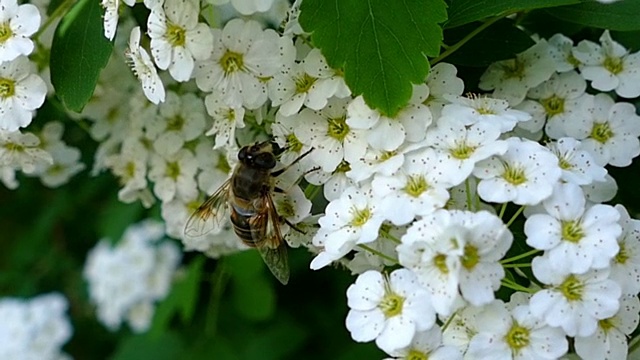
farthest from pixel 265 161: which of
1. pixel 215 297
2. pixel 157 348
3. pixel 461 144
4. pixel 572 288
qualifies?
pixel 157 348

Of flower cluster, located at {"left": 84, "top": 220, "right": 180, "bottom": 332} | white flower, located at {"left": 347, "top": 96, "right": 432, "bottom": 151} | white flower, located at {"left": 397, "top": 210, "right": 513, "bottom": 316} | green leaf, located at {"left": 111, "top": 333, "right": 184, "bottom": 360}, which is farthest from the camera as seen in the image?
flower cluster, located at {"left": 84, "top": 220, "right": 180, "bottom": 332}

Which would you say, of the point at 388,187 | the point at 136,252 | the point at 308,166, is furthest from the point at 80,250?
the point at 388,187

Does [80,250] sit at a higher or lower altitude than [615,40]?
lower

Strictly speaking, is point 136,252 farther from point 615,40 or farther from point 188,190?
point 615,40

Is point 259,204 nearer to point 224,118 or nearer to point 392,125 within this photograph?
point 224,118

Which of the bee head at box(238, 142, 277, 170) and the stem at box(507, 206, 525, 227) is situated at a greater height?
the stem at box(507, 206, 525, 227)

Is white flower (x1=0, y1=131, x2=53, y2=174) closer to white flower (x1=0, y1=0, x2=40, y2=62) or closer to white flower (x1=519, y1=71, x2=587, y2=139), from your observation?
white flower (x1=0, y1=0, x2=40, y2=62)

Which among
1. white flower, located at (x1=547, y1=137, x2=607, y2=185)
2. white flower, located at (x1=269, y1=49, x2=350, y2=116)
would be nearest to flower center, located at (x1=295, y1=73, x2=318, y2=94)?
→ white flower, located at (x1=269, y1=49, x2=350, y2=116)
